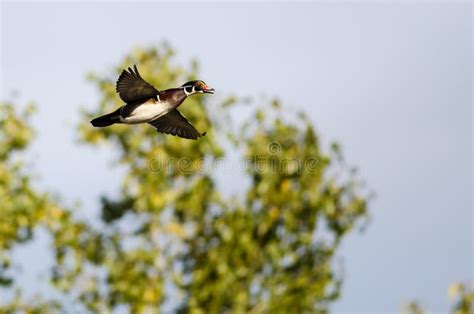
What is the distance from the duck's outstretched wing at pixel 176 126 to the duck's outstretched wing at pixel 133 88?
21cm

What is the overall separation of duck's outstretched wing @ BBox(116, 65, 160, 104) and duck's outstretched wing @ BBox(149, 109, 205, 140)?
211 millimetres

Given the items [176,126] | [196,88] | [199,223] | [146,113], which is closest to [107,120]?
[146,113]

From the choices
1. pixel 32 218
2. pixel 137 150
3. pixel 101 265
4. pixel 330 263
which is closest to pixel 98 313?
pixel 101 265

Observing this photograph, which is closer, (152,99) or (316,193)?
(152,99)

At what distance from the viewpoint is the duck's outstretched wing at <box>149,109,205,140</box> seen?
4336 mm

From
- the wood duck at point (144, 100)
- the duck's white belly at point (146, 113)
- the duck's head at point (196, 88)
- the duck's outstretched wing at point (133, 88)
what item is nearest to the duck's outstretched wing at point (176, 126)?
the wood duck at point (144, 100)

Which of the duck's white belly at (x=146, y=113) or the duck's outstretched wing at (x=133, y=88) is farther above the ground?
the duck's outstretched wing at (x=133, y=88)

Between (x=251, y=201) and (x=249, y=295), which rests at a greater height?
(x=251, y=201)

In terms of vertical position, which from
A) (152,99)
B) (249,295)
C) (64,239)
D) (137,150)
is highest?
(137,150)

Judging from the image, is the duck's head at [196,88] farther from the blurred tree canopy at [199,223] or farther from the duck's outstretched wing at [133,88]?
the blurred tree canopy at [199,223]

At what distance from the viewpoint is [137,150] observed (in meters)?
32.1

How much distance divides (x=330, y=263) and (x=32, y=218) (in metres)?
11.8

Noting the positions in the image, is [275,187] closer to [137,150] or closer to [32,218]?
[137,150]

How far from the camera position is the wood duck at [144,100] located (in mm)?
3836
